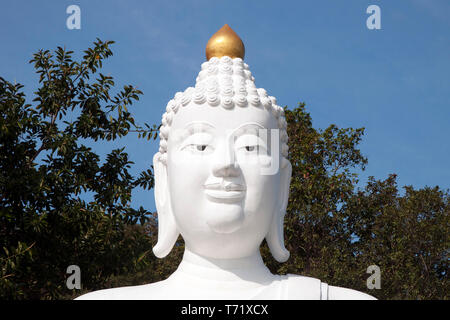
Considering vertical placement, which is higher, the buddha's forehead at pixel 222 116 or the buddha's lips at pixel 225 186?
the buddha's forehead at pixel 222 116

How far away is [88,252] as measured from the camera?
27.0 ft

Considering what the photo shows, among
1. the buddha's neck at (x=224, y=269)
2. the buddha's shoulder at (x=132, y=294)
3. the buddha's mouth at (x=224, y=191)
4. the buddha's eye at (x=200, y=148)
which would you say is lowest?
the buddha's shoulder at (x=132, y=294)

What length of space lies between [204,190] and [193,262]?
0.61m

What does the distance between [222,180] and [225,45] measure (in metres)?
1.32

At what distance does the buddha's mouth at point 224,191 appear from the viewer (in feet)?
14.1

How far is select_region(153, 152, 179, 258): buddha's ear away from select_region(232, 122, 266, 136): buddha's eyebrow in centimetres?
84

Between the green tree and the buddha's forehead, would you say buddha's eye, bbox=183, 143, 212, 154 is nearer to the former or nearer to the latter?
the buddha's forehead

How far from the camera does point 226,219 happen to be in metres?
4.30

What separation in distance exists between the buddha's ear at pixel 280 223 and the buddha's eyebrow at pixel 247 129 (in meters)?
0.52

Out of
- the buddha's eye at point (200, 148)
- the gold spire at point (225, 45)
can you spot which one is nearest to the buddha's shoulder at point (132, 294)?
the buddha's eye at point (200, 148)

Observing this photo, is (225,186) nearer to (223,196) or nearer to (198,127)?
(223,196)

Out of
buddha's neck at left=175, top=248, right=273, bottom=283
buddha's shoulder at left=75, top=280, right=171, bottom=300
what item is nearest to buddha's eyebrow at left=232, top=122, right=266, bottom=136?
buddha's neck at left=175, top=248, right=273, bottom=283

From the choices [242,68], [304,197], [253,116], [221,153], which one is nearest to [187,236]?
[221,153]

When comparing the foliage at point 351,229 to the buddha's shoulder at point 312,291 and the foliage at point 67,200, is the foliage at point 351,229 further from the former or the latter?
the buddha's shoulder at point 312,291
